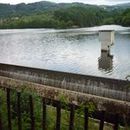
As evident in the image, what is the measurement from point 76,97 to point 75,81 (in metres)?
5.29

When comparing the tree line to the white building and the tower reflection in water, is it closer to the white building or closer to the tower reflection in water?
the tower reflection in water

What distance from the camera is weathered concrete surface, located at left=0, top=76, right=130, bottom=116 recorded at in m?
2.28

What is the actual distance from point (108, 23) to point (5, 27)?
3008cm

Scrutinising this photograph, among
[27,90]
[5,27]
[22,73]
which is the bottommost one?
[5,27]

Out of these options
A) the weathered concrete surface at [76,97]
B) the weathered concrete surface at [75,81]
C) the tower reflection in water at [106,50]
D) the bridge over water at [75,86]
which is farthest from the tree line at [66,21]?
the weathered concrete surface at [76,97]

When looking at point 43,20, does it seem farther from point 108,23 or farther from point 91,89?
point 91,89

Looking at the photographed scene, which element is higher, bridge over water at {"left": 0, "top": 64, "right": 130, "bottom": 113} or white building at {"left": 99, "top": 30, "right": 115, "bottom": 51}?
bridge over water at {"left": 0, "top": 64, "right": 130, "bottom": 113}

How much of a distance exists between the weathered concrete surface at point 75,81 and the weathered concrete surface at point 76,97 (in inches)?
118

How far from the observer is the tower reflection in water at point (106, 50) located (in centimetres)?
2236

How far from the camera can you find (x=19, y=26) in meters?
95.0

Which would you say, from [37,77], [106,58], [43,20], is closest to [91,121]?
[37,77]

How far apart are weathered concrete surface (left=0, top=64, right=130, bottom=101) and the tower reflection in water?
462 inches

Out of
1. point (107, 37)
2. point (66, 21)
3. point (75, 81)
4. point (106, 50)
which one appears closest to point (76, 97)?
point (75, 81)

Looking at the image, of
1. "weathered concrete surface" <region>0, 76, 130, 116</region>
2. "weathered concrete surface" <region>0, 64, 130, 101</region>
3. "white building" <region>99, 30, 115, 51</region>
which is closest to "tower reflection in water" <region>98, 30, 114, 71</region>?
"white building" <region>99, 30, 115, 51</region>
